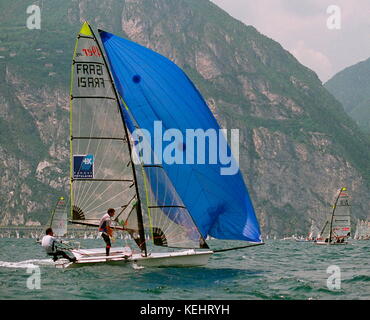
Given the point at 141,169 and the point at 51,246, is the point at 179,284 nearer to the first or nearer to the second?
the point at 141,169

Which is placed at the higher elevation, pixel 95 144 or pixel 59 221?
pixel 95 144

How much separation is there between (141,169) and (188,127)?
1944 mm

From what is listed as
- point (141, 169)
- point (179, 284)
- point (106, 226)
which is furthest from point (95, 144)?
point (179, 284)

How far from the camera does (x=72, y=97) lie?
74.0 ft

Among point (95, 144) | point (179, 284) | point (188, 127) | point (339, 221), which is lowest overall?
point (339, 221)

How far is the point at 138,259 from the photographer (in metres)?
20.5

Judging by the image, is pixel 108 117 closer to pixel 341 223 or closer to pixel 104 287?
pixel 104 287

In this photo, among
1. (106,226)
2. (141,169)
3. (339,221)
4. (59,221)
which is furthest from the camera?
(59,221)

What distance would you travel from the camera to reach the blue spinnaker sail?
814 inches

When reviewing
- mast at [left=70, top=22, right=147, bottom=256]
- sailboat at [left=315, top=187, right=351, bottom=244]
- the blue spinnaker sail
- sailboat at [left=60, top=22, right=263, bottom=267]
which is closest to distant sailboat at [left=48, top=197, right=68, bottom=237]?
sailboat at [left=315, top=187, right=351, bottom=244]

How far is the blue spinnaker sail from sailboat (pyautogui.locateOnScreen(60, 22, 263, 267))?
1.2 inches

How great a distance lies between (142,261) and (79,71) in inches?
264

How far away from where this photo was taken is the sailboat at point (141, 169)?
68.0ft

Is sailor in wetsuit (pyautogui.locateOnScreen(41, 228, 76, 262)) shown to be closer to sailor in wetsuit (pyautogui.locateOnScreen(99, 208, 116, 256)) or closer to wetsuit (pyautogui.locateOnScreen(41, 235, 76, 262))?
wetsuit (pyautogui.locateOnScreen(41, 235, 76, 262))
